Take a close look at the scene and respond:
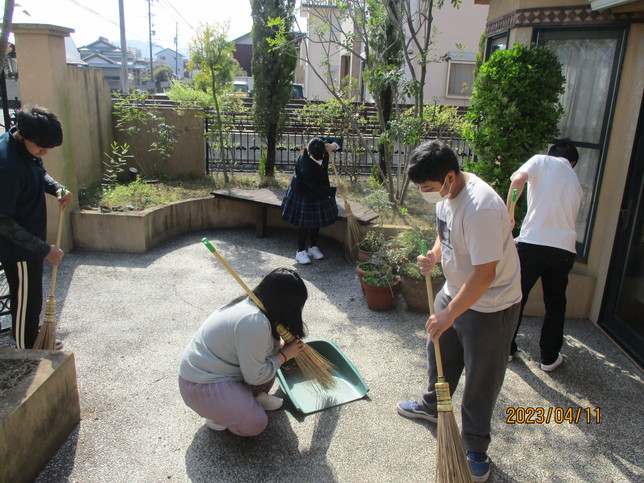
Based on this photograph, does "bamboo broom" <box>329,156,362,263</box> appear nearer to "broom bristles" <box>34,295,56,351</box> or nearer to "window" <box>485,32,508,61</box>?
"window" <box>485,32,508,61</box>

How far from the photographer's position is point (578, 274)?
432 centimetres

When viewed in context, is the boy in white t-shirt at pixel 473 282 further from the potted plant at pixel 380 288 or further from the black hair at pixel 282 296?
the potted plant at pixel 380 288

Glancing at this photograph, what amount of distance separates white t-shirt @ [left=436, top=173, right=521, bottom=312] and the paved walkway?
0.99m

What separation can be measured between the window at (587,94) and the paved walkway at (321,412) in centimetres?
121

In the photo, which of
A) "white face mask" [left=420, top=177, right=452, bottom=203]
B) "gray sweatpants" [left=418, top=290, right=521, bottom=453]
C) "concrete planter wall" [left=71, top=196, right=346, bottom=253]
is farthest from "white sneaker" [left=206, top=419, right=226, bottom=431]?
"concrete planter wall" [left=71, top=196, right=346, bottom=253]

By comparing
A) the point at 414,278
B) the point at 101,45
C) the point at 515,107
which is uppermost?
the point at 101,45

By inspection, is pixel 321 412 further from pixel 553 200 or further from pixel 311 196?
pixel 311 196

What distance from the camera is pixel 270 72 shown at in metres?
7.53

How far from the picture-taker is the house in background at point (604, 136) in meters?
3.82

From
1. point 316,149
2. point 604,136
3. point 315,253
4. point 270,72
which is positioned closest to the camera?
point 604,136

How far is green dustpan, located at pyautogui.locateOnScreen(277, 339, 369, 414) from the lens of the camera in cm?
313

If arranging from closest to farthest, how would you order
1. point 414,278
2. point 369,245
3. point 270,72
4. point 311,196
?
point 414,278 < point 369,245 < point 311,196 < point 270,72
